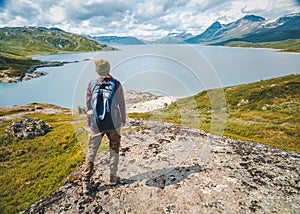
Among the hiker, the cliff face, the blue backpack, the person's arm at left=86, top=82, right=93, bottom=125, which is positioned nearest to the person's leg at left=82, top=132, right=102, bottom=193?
the hiker

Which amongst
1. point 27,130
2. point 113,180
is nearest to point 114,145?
point 113,180

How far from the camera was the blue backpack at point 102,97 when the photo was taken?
8148mm

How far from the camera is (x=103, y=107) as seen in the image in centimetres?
822

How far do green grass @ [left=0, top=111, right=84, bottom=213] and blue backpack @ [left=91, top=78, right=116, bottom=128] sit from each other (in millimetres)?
5803

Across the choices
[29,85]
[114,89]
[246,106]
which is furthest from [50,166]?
[29,85]

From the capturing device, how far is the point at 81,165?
12609mm

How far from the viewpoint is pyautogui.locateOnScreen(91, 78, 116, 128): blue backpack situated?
8.15 metres

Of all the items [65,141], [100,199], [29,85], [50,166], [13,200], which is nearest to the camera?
[100,199]

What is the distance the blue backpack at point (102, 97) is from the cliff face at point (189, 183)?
→ 12.1 ft

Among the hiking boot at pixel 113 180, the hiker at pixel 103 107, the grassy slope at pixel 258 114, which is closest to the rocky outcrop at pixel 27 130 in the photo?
the grassy slope at pixel 258 114

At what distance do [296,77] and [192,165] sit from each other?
66.3 m

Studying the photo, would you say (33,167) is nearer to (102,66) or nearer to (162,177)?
(162,177)

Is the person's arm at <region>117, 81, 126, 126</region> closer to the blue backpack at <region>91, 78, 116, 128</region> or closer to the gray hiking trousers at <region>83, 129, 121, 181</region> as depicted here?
the blue backpack at <region>91, 78, 116, 128</region>

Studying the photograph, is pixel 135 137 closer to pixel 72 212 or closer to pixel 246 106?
pixel 72 212
